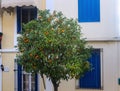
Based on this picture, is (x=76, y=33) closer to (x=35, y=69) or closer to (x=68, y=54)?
(x=68, y=54)

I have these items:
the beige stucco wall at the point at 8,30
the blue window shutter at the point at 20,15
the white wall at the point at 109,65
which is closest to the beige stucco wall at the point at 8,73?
the beige stucco wall at the point at 8,30

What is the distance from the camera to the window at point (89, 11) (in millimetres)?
18109

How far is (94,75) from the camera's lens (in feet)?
59.2

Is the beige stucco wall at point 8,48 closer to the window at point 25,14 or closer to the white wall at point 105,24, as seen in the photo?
the window at point 25,14

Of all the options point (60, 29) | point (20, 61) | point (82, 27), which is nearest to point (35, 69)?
point (20, 61)

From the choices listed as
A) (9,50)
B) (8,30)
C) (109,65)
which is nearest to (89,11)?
(109,65)

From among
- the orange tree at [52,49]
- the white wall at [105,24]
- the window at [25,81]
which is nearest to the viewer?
the orange tree at [52,49]

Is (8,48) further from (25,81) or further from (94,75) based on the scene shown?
(94,75)

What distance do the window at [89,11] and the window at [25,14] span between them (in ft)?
7.99

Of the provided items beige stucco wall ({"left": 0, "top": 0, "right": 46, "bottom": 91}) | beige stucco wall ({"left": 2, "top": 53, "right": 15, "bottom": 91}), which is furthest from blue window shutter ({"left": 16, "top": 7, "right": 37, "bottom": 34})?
beige stucco wall ({"left": 2, "top": 53, "right": 15, "bottom": 91})

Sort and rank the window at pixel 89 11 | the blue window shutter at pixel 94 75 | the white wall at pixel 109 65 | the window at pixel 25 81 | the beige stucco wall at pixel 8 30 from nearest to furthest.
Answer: the white wall at pixel 109 65, the blue window shutter at pixel 94 75, the window at pixel 89 11, the window at pixel 25 81, the beige stucco wall at pixel 8 30

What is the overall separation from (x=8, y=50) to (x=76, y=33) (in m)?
4.72

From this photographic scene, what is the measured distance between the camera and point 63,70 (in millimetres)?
15102

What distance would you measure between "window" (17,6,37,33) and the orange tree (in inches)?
141
